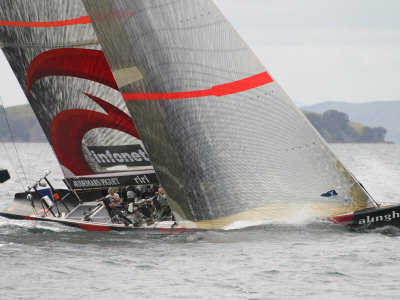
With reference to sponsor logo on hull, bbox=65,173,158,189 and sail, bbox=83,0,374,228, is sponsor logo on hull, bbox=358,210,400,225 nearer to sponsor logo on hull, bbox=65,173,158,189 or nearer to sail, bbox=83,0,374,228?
sail, bbox=83,0,374,228

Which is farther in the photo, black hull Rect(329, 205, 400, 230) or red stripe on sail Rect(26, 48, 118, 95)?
red stripe on sail Rect(26, 48, 118, 95)

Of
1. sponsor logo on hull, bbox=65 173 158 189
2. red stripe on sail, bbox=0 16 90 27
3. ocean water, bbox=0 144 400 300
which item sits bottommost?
ocean water, bbox=0 144 400 300

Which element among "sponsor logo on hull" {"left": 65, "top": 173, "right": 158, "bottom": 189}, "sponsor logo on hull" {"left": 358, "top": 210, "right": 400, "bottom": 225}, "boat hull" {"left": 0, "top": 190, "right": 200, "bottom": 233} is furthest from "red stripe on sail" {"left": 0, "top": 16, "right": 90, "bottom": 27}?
"sponsor logo on hull" {"left": 358, "top": 210, "right": 400, "bottom": 225}

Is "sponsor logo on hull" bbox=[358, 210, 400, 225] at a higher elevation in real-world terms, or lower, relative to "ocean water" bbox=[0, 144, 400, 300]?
higher

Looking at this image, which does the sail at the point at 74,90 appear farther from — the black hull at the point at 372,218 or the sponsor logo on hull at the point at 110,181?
the black hull at the point at 372,218

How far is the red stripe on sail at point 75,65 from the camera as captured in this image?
14125mm

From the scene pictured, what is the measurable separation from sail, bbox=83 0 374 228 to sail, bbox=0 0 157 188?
6.74 ft

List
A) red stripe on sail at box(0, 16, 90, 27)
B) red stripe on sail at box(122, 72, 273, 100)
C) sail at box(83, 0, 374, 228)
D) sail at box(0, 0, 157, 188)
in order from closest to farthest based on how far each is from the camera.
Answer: sail at box(83, 0, 374, 228) → red stripe on sail at box(122, 72, 273, 100) → red stripe on sail at box(0, 16, 90, 27) → sail at box(0, 0, 157, 188)

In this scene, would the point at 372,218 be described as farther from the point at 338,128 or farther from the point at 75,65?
the point at 338,128

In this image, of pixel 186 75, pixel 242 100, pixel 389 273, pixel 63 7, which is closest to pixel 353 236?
pixel 389 273

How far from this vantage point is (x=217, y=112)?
1206cm

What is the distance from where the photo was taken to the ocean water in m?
8.95

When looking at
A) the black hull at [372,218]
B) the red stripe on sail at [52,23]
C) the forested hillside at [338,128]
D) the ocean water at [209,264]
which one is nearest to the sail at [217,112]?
the black hull at [372,218]

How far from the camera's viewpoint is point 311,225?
1248cm
